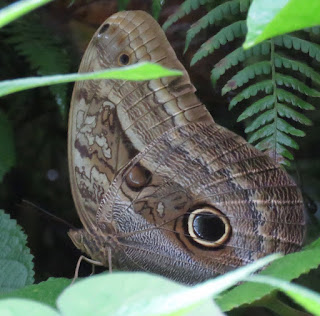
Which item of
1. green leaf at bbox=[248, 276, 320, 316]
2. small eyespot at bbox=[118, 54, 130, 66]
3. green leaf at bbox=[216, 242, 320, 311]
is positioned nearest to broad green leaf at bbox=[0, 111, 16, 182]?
small eyespot at bbox=[118, 54, 130, 66]

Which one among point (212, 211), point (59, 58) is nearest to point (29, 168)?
point (59, 58)

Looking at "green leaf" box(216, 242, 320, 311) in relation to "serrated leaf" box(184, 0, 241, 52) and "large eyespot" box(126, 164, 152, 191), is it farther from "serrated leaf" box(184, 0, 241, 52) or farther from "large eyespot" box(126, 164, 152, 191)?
"serrated leaf" box(184, 0, 241, 52)

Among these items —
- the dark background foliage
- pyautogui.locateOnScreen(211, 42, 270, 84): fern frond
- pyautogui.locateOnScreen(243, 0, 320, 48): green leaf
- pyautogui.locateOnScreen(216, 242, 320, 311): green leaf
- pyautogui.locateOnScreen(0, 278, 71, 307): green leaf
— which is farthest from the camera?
the dark background foliage

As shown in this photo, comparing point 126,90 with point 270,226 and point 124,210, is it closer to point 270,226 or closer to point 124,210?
point 124,210

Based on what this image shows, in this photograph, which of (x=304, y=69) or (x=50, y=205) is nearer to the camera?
(x=304, y=69)

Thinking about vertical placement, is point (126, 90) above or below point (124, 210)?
above

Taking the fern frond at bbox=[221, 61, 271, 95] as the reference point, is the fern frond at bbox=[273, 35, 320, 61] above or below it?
above

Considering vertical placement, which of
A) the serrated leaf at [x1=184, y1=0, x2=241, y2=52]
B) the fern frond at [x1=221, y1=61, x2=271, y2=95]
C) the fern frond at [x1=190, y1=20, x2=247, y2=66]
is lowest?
the fern frond at [x1=221, y1=61, x2=271, y2=95]
